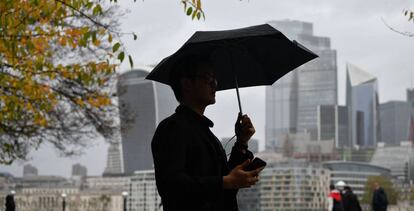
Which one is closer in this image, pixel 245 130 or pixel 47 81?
pixel 245 130

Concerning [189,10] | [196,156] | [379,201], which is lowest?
[379,201]

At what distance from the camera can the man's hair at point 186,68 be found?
12.1 ft

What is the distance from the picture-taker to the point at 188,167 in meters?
3.44

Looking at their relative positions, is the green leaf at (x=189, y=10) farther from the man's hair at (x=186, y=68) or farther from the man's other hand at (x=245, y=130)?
the man's other hand at (x=245, y=130)

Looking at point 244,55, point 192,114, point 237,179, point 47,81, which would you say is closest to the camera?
point 237,179

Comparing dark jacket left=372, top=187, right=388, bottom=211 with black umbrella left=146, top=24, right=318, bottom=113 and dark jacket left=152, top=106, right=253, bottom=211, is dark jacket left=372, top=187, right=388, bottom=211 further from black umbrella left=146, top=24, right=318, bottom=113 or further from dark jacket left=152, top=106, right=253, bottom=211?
dark jacket left=152, top=106, right=253, bottom=211

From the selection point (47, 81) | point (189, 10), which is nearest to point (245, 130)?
point (189, 10)

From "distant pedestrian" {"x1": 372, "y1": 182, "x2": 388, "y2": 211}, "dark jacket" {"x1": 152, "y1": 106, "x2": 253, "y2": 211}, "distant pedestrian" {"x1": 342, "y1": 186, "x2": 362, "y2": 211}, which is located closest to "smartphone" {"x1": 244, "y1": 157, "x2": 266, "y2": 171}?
"dark jacket" {"x1": 152, "y1": 106, "x2": 253, "y2": 211}

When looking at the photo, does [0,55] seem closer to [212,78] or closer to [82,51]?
[82,51]

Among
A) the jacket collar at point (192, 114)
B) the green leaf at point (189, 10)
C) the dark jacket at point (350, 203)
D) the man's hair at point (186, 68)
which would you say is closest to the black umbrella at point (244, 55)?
the man's hair at point (186, 68)

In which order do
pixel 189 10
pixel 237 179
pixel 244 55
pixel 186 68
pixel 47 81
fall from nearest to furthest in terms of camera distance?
pixel 237 179 → pixel 186 68 → pixel 244 55 → pixel 189 10 → pixel 47 81

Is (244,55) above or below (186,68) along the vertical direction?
above

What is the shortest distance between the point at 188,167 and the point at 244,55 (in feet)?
3.50

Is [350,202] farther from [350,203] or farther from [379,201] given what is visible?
[379,201]
